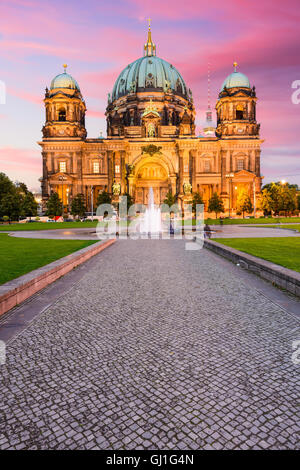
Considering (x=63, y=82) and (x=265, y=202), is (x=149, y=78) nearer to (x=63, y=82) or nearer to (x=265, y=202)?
(x=63, y=82)

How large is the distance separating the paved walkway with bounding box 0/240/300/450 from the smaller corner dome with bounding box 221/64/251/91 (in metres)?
76.0

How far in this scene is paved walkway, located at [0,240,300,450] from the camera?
277cm

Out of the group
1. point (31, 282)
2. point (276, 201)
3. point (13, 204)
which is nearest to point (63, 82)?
point (13, 204)

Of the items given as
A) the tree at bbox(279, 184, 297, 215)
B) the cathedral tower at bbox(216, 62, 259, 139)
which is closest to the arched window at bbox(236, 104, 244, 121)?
the cathedral tower at bbox(216, 62, 259, 139)

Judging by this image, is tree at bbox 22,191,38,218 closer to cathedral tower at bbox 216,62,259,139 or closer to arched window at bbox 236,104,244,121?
cathedral tower at bbox 216,62,259,139

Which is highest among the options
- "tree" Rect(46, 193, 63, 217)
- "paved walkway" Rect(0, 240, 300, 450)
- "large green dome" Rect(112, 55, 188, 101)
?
"large green dome" Rect(112, 55, 188, 101)

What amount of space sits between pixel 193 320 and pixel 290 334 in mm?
1619

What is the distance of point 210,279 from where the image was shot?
30.9 feet

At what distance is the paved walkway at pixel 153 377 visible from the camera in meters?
2.77

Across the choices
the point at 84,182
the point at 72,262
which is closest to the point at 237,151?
the point at 84,182

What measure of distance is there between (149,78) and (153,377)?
86.4 meters

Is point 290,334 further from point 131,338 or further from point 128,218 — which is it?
point 128,218

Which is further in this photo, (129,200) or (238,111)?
(238,111)

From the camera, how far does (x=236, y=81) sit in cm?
7194
